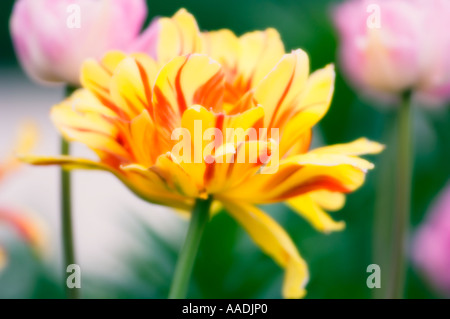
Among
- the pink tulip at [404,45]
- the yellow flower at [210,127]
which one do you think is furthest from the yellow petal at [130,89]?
the pink tulip at [404,45]

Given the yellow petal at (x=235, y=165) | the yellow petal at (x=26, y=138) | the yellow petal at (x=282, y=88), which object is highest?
the yellow petal at (x=26, y=138)

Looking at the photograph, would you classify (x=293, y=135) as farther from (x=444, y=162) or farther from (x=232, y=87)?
(x=444, y=162)

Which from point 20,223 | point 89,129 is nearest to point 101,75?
point 89,129

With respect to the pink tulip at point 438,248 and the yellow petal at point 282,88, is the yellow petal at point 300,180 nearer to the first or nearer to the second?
the yellow petal at point 282,88

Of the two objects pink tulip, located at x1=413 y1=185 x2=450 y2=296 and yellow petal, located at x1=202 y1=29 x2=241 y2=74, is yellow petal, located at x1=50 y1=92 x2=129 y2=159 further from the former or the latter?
pink tulip, located at x1=413 y1=185 x2=450 y2=296

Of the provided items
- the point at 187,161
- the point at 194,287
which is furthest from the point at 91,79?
the point at 194,287
